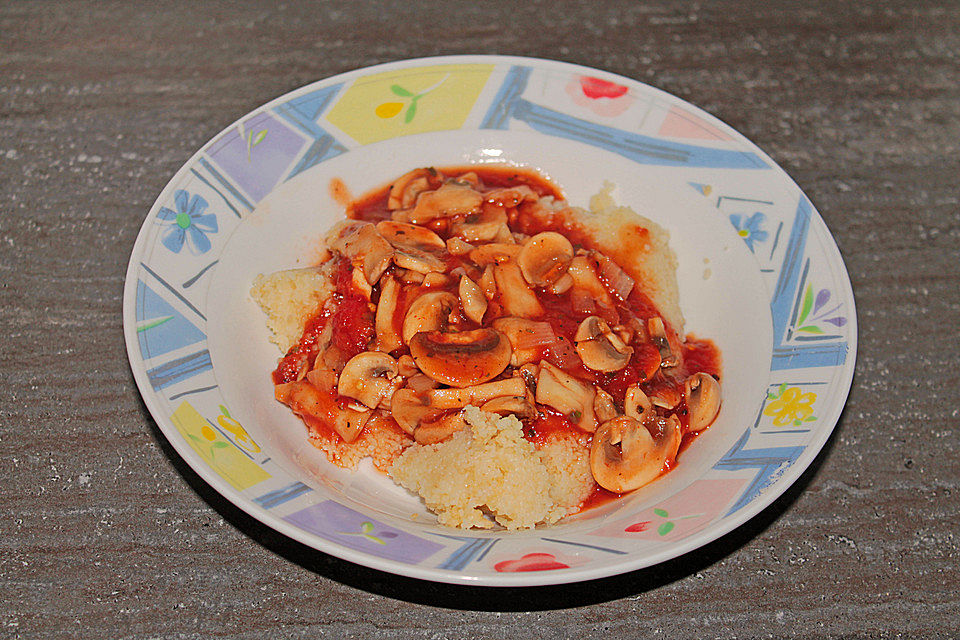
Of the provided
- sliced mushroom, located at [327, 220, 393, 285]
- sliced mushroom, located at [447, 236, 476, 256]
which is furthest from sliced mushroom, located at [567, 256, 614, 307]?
sliced mushroom, located at [327, 220, 393, 285]

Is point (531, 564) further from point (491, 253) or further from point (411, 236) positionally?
point (411, 236)

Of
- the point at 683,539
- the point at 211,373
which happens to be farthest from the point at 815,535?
the point at 211,373

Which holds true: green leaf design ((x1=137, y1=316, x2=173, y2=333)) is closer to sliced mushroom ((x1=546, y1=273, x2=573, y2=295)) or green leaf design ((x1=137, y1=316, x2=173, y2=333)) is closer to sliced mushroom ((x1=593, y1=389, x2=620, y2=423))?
sliced mushroom ((x1=546, y1=273, x2=573, y2=295))

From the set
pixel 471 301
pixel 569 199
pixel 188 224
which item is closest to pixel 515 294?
pixel 471 301

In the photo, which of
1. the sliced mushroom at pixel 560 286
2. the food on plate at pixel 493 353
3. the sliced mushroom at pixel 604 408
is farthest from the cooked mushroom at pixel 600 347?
the sliced mushroom at pixel 560 286

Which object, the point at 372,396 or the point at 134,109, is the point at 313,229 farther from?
the point at 134,109

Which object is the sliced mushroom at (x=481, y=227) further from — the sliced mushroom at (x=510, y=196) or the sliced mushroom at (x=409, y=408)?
the sliced mushroom at (x=409, y=408)

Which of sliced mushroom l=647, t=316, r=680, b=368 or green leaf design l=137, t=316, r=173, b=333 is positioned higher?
green leaf design l=137, t=316, r=173, b=333

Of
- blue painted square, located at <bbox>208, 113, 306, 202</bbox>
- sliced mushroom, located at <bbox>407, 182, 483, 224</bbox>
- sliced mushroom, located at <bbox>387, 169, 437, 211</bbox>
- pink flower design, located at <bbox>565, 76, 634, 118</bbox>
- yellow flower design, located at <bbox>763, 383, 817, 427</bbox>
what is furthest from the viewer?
pink flower design, located at <bbox>565, 76, 634, 118</bbox>
